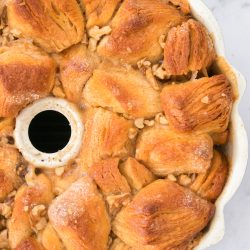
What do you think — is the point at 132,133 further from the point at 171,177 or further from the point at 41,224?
the point at 41,224

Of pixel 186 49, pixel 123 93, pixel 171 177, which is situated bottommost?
pixel 171 177

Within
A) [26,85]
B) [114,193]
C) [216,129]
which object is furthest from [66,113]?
[216,129]

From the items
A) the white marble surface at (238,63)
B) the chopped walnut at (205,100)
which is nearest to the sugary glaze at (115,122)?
the chopped walnut at (205,100)

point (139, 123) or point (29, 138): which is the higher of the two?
point (139, 123)

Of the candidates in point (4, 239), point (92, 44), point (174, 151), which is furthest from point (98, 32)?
point (4, 239)

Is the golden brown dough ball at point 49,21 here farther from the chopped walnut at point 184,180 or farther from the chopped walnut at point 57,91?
the chopped walnut at point 184,180


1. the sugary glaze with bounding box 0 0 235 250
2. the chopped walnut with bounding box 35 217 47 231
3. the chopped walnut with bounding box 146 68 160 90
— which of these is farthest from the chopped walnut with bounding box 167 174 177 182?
the chopped walnut with bounding box 35 217 47 231
